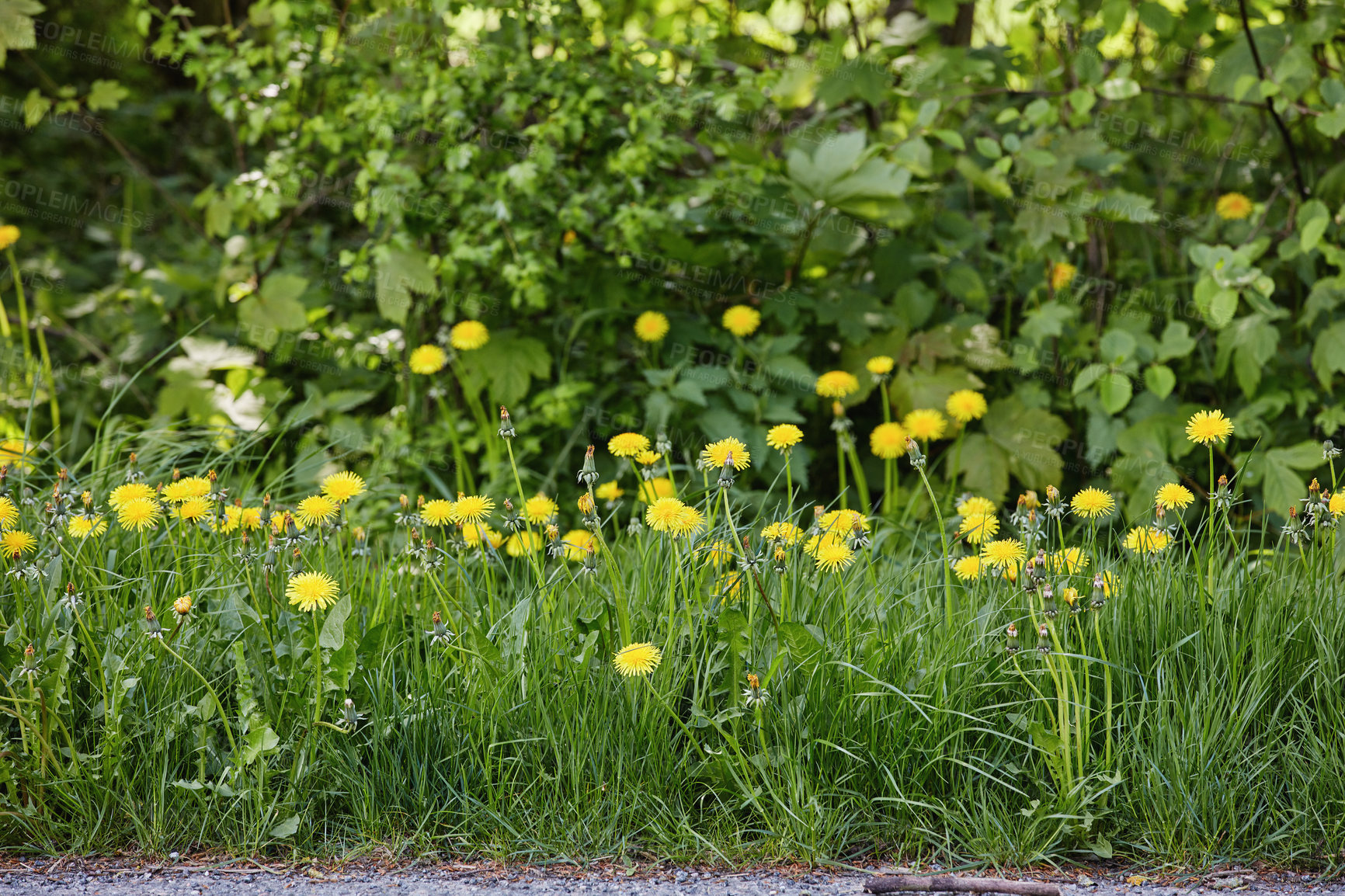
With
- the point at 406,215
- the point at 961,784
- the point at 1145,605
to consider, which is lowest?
the point at 961,784

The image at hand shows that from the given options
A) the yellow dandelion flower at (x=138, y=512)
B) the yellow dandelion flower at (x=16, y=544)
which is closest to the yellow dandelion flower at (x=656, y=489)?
the yellow dandelion flower at (x=138, y=512)

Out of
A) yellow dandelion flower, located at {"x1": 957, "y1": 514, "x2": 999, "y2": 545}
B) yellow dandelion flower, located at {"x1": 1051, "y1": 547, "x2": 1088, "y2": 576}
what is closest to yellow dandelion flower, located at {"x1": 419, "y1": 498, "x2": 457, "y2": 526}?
yellow dandelion flower, located at {"x1": 957, "y1": 514, "x2": 999, "y2": 545}

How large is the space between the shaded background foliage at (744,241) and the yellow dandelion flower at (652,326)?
11 cm

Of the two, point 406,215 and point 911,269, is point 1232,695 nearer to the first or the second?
point 911,269

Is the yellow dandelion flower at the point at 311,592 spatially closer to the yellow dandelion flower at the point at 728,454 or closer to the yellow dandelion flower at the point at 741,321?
the yellow dandelion flower at the point at 728,454

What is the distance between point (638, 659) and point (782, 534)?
472 mm

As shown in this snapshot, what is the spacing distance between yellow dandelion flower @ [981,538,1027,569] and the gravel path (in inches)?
24.1

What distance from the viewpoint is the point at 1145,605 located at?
224 centimetres

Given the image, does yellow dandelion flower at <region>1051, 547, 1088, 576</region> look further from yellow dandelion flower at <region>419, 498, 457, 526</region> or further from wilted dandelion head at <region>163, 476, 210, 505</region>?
wilted dandelion head at <region>163, 476, 210, 505</region>

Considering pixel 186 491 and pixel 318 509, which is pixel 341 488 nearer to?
Answer: pixel 318 509

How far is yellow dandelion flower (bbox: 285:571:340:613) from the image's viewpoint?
207 cm

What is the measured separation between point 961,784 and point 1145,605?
21.3 inches

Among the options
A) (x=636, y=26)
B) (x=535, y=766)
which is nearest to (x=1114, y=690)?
(x=535, y=766)

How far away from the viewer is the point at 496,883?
1.94m
